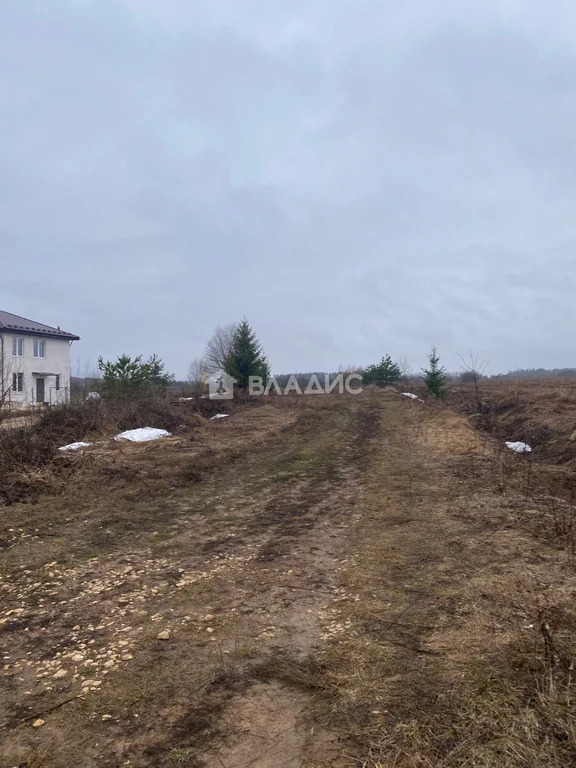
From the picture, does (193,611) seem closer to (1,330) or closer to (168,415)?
(168,415)

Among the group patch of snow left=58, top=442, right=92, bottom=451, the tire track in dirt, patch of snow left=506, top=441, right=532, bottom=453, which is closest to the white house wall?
patch of snow left=58, top=442, right=92, bottom=451

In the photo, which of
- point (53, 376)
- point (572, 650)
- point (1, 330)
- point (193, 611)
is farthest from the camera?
point (53, 376)

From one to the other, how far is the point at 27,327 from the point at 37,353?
1821mm

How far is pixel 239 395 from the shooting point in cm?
2653

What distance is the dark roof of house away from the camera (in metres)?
31.1

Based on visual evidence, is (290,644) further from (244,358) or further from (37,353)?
(37,353)

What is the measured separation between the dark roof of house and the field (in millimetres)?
24840

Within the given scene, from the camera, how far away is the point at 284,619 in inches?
157

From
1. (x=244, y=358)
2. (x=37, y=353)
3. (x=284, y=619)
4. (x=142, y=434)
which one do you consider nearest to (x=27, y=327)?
(x=37, y=353)

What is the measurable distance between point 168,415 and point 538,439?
995 centimetres

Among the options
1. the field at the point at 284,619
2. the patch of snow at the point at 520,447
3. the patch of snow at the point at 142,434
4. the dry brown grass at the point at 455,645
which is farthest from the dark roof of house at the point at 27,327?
the dry brown grass at the point at 455,645

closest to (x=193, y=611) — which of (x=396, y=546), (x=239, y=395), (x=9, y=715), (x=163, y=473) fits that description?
(x=9, y=715)

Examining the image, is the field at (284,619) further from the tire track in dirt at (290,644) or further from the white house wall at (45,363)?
the white house wall at (45,363)

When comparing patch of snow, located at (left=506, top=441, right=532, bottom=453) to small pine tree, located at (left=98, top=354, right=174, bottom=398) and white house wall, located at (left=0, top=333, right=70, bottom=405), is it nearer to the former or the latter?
small pine tree, located at (left=98, top=354, right=174, bottom=398)
